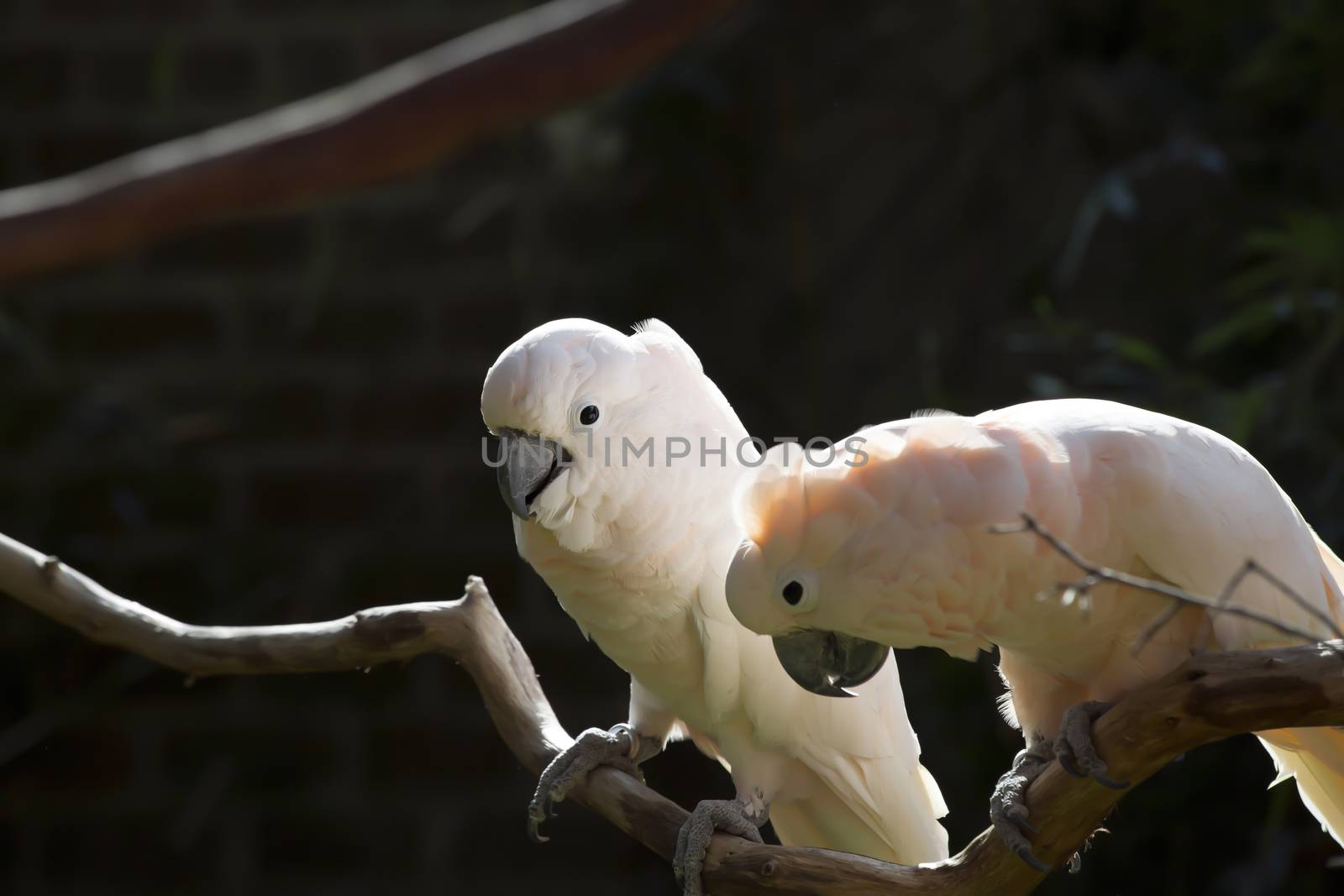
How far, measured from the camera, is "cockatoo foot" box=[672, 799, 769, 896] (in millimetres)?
1098

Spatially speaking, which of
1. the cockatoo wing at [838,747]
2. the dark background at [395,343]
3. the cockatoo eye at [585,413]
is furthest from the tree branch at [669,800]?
the dark background at [395,343]

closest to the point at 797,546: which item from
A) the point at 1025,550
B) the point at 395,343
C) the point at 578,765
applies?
the point at 1025,550

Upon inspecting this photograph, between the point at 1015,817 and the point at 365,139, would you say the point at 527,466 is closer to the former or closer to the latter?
the point at 1015,817

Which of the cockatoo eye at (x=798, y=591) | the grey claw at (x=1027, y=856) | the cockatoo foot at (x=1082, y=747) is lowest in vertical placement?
the grey claw at (x=1027, y=856)

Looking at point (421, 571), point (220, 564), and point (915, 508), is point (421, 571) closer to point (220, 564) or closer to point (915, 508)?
point (220, 564)

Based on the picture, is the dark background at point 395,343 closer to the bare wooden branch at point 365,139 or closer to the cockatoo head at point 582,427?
the bare wooden branch at point 365,139

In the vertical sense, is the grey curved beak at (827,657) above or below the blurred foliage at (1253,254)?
below

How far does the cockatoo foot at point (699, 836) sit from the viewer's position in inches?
43.2

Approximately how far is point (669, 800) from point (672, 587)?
0.60ft

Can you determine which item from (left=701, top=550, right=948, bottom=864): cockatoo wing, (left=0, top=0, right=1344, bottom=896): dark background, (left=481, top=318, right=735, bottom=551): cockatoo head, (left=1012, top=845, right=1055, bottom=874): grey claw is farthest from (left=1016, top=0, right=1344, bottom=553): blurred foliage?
(left=1012, top=845, right=1055, bottom=874): grey claw

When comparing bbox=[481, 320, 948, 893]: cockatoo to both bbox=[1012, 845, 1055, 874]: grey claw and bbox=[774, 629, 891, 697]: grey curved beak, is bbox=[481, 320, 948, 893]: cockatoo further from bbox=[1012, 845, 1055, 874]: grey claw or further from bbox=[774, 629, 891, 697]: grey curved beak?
bbox=[1012, 845, 1055, 874]: grey claw

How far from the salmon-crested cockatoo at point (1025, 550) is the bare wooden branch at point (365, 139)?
1015mm

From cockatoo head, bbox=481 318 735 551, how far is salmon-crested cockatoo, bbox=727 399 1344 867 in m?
0.17

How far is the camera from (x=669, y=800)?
1.13 meters
